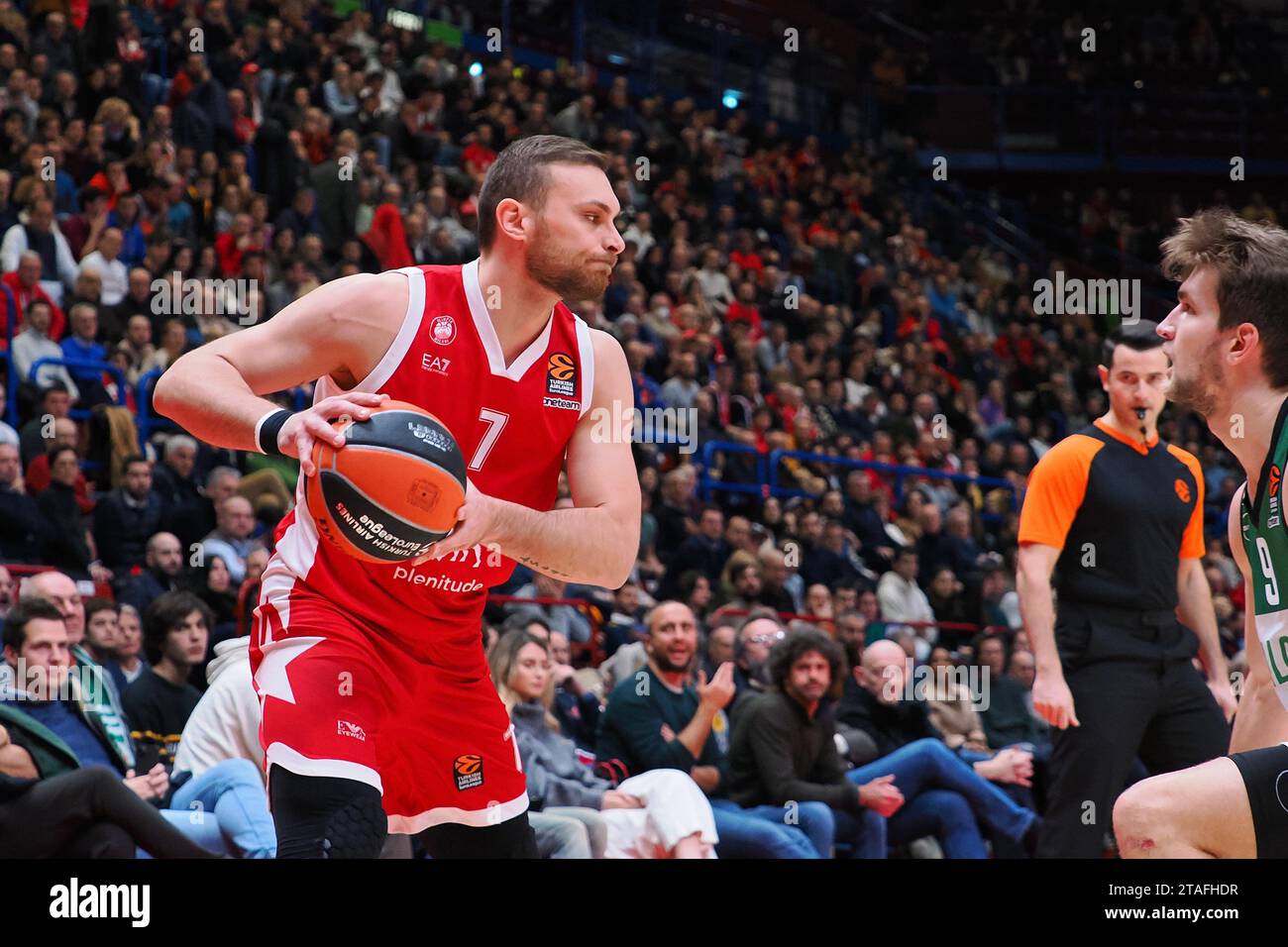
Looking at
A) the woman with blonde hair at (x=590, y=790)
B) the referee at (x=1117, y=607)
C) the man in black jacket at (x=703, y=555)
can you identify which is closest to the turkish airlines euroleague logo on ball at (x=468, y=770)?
the referee at (x=1117, y=607)

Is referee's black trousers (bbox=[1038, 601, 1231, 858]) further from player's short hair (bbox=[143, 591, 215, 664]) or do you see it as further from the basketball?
player's short hair (bbox=[143, 591, 215, 664])

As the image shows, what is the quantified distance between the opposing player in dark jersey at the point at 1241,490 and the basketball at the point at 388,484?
1537 mm

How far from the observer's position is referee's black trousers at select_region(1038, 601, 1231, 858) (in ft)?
17.2

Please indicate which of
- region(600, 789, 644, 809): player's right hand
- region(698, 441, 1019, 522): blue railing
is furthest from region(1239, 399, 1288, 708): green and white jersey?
region(698, 441, 1019, 522): blue railing

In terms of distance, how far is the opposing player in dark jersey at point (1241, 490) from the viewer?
122 inches

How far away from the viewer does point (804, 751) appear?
6988 mm

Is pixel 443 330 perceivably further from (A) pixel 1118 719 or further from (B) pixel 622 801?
(B) pixel 622 801

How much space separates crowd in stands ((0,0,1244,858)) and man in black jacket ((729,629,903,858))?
0.7 inches

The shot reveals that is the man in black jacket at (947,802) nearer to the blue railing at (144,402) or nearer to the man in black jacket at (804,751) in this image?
the man in black jacket at (804,751)

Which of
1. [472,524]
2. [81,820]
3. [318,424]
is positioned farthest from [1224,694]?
[81,820]

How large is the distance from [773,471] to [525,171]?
9.05 meters

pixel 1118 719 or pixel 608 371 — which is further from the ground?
pixel 608 371

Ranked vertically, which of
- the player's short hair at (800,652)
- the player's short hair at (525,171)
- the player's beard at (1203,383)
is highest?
the player's short hair at (525,171)

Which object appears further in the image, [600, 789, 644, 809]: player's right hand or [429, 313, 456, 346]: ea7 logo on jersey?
[600, 789, 644, 809]: player's right hand
